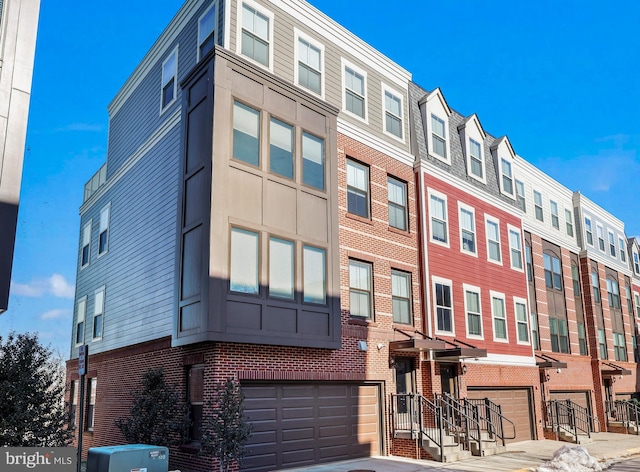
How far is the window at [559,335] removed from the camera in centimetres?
2834

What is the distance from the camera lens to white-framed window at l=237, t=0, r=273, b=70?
16125mm

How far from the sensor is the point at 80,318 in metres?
23.7

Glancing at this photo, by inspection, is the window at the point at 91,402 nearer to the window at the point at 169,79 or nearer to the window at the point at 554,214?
the window at the point at 169,79

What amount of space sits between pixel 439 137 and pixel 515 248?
6.42m

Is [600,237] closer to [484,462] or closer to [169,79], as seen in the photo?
[484,462]

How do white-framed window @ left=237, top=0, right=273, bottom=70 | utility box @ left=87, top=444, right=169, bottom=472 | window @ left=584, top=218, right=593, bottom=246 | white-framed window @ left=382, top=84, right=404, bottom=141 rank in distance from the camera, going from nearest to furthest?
utility box @ left=87, top=444, right=169, bottom=472 < white-framed window @ left=237, top=0, right=273, bottom=70 < white-framed window @ left=382, top=84, right=404, bottom=141 < window @ left=584, top=218, right=593, bottom=246

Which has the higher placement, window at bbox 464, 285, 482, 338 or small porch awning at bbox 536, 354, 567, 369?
window at bbox 464, 285, 482, 338

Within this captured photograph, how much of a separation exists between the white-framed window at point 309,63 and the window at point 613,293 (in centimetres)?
2586

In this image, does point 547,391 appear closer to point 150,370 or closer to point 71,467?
point 150,370

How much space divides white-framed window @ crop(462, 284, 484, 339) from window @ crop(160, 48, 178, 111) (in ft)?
38.9

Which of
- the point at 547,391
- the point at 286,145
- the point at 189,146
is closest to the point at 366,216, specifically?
the point at 286,145

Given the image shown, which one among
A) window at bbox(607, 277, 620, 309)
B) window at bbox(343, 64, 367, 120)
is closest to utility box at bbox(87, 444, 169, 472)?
window at bbox(343, 64, 367, 120)

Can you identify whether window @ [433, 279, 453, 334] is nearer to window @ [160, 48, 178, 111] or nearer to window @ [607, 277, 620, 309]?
window @ [160, 48, 178, 111]

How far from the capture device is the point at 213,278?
13258 millimetres
